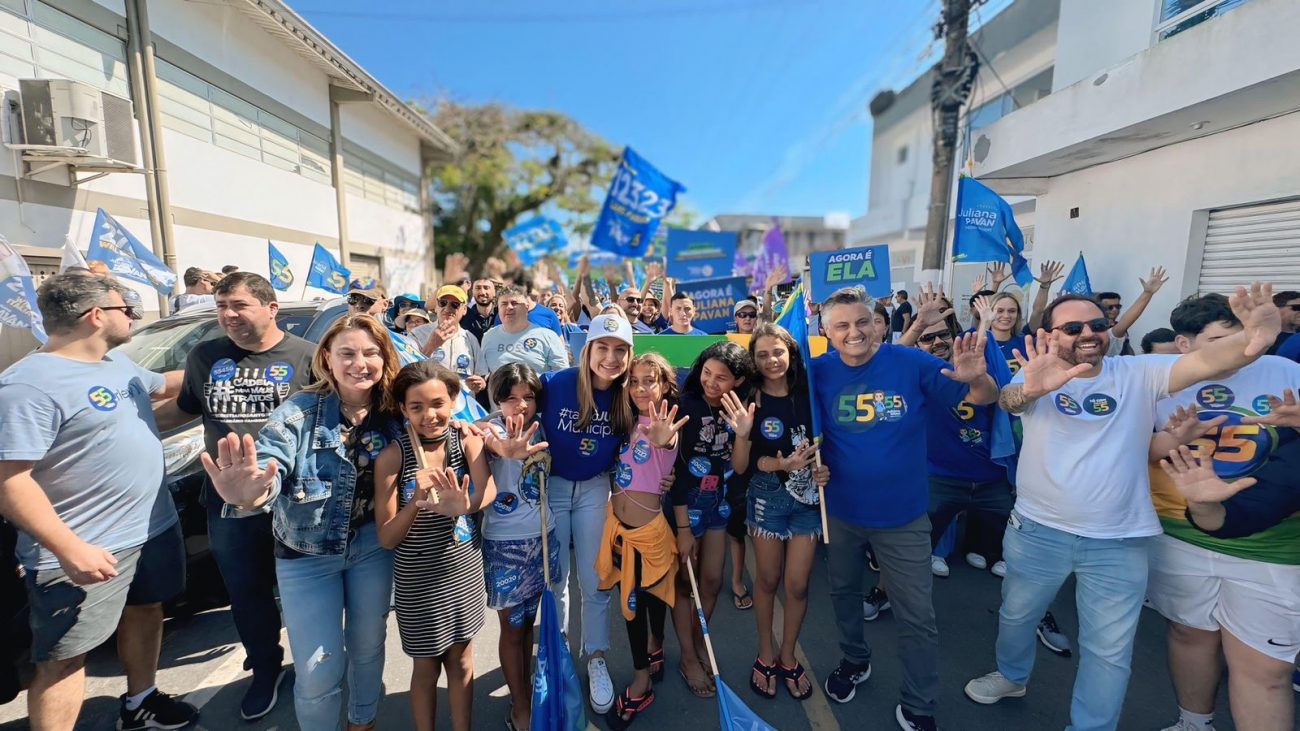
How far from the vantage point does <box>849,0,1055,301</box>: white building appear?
12773 millimetres

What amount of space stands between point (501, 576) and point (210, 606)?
6.60ft

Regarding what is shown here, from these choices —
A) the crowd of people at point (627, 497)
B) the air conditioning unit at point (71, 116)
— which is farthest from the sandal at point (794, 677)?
the air conditioning unit at point (71, 116)

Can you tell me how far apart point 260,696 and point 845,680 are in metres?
3.01

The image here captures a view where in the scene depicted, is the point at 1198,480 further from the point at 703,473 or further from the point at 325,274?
the point at 325,274

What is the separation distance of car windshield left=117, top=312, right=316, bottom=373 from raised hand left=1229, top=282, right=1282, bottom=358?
16.2 feet

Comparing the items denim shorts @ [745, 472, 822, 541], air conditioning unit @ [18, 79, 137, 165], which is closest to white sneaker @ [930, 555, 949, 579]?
denim shorts @ [745, 472, 822, 541]

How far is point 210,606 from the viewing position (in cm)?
329

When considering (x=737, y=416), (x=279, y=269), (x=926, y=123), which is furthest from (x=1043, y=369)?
(x=926, y=123)

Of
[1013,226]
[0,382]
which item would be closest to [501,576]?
[0,382]

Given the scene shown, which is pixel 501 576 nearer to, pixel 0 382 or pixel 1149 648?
pixel 0 382

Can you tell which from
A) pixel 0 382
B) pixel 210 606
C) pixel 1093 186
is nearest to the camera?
pixel 0 382

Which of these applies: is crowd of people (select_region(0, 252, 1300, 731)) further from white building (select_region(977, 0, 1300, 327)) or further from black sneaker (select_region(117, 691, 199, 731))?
white building (select_region(977, 0, 1300, 327))

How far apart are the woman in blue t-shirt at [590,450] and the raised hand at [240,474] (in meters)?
1.24

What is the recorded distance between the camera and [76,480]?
2.30 metres
